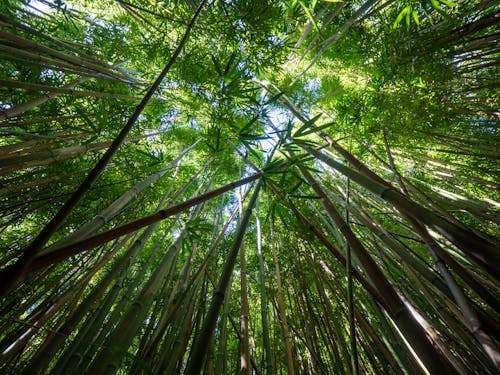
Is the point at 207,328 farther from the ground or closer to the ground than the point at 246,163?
closer to the ground

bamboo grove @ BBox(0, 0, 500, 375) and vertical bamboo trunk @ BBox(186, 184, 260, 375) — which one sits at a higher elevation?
bamboo grove @ BBox(0, 0, 500, 375)

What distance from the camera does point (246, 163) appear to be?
281 cm

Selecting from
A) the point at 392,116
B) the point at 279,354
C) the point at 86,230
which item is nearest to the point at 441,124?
the point at 392,116

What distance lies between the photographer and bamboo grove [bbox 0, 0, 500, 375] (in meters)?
1.38

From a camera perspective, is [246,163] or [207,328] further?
[246,163]

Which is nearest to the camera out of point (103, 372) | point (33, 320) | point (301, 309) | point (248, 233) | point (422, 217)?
point (422, 217)

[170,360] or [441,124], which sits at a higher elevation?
[441,124]

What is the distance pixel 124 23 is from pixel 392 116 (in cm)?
339

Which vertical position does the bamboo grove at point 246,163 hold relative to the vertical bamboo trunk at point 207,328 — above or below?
above

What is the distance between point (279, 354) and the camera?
2.84 meters

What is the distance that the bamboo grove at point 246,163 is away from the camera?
1.38 m

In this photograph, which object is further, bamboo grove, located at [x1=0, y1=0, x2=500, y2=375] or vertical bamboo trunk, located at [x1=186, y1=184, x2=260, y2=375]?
bamboo grove, located at [x1=0, y1=0, x2=500, y2=375]

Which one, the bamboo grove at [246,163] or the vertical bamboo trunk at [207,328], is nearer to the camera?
the vertical bamboo trunk at [207,328]

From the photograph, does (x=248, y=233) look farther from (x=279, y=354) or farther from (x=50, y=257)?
(x=50, y=257)
